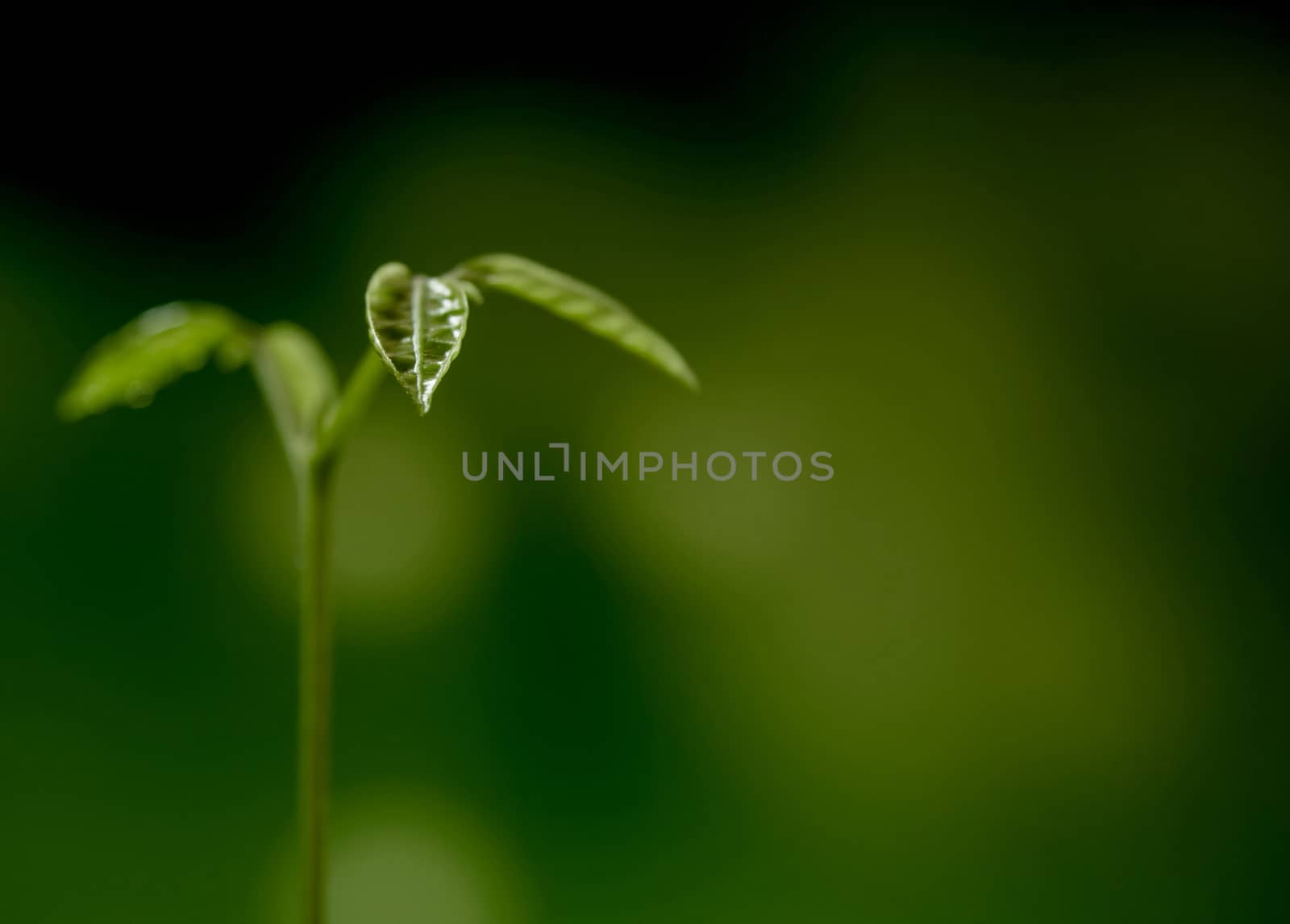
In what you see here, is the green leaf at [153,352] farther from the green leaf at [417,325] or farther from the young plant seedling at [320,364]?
the green leaf at [417,325]

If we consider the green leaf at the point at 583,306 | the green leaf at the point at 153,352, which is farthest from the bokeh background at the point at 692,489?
the green leaf at the point at 583,306

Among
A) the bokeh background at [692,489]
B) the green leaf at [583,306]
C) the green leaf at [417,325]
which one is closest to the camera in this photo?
the green leaf at [417,325]

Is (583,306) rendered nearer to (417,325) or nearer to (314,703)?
(417,325)

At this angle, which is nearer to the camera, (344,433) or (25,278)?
(344,433)

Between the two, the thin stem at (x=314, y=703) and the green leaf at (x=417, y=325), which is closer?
the green leaf at (x=417, y=325)

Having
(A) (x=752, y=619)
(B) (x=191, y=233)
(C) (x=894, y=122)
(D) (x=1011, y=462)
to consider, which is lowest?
(A) (x=752, y=619)

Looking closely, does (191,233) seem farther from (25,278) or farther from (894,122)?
(894,122)

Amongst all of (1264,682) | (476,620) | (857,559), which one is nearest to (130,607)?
(476,620)

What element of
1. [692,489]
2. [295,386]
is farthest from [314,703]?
[692,489]

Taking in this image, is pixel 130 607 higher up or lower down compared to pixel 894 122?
lower down
